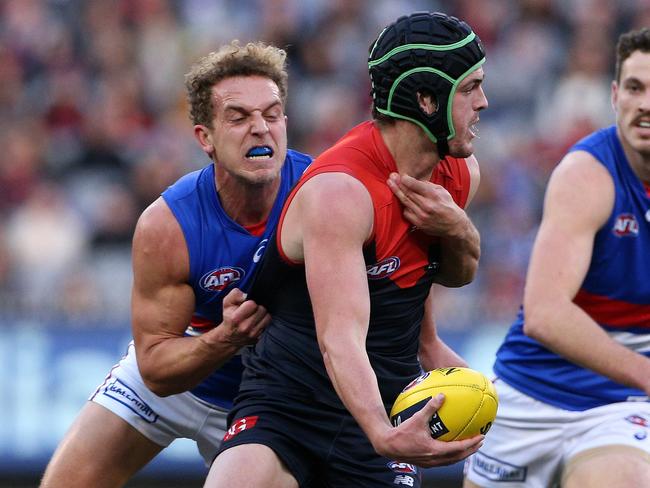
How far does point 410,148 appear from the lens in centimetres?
499

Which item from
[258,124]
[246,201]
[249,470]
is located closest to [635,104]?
[258,124]

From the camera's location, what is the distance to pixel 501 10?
13898 millimetres

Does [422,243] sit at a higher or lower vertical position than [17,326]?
higher

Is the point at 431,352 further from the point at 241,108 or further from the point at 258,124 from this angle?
the point at 241,108

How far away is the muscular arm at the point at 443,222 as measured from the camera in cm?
493

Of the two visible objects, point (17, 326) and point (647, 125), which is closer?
point (647, 125)

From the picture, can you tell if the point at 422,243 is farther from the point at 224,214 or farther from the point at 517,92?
the point at 517,92

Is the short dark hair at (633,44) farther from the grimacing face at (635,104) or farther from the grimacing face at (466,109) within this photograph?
the grimacing face at (466,109)

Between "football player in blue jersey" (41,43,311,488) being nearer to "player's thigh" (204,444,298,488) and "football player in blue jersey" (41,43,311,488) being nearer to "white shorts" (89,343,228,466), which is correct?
"white shorts" (89,343,228,466)

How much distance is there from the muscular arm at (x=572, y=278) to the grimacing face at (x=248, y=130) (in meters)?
1.30

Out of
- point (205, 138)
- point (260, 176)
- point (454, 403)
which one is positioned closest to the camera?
point (454, 403)

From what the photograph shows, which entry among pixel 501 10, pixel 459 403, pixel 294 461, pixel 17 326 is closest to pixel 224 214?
pixel 294 461

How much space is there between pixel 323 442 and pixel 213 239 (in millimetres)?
1271

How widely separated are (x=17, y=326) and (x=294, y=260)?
578 cm
